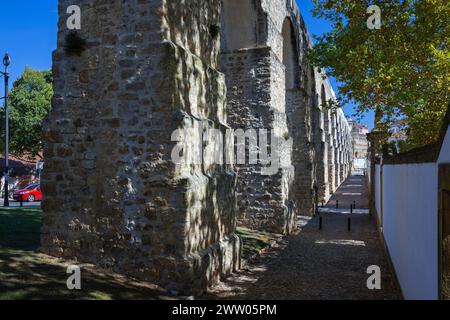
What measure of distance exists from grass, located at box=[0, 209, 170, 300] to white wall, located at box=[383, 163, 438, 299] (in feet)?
9.99

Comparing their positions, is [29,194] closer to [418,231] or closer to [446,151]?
[418,231]

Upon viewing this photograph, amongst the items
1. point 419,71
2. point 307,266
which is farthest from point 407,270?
point 419,71

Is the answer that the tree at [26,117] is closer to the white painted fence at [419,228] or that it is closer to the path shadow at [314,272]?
the path shadow at [314,272]

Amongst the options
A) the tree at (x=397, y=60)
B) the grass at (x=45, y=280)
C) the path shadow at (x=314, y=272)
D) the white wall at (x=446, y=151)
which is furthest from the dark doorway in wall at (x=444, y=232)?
the tree at (x=397, y=60)

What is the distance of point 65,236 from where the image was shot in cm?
637

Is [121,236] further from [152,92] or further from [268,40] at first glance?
[268,40]

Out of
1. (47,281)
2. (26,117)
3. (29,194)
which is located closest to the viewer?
(47,281)

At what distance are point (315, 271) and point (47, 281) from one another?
186 inches

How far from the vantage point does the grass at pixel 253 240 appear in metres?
9.07

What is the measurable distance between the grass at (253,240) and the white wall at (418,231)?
3.32 meters

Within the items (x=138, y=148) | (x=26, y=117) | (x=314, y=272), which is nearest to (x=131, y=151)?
(x=138, y=148)

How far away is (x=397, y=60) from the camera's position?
9672 millimetres

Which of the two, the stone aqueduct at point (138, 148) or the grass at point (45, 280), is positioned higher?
the stone aqueduct at point (138, 148)

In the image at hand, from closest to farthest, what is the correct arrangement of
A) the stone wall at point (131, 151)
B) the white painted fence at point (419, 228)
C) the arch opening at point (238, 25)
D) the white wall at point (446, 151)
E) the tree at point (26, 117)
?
the white wall at point (446, 151) → the white painted fence at point (419, 228) → the stone wall at point (131, 151) → the arch opening at point (238, 25) → the tree at point (26, 117)
